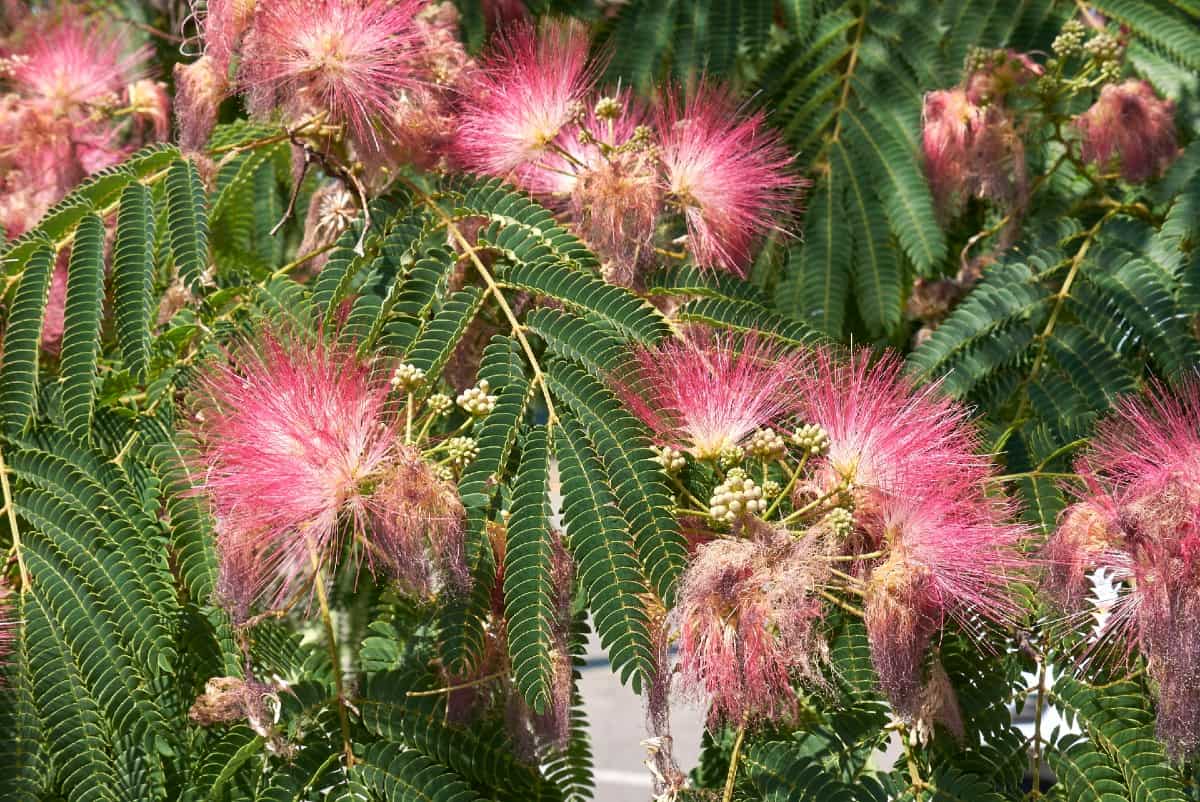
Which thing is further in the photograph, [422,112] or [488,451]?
[422,112]

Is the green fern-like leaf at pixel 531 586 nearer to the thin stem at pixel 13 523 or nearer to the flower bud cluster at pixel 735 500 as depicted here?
the flower bud cluster at pixel 735 500

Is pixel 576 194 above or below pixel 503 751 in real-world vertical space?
above

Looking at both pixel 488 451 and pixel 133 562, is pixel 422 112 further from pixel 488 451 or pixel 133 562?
pixel 133 562

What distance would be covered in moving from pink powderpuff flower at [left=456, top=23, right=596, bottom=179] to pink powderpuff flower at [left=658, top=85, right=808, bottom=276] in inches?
9.7

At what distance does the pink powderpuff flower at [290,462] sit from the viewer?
2004 mm

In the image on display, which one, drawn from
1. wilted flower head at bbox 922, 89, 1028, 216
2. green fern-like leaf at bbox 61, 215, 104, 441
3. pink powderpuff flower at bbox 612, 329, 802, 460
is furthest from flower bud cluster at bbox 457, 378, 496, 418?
wilted flower head at bbox 922, 89, 1028, 216

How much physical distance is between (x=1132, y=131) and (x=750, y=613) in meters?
1.87

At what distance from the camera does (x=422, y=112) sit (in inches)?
105

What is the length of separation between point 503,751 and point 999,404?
56.8 inches

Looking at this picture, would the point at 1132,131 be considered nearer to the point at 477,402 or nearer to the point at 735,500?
the point at 735,500

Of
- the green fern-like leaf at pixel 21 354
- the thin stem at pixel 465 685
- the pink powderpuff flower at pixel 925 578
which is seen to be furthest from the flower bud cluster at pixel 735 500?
the green fern-like leaf at pixel 21 354

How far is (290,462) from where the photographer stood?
2.04 meters

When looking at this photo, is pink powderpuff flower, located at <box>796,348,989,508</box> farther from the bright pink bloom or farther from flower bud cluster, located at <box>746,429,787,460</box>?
the bright pink bloom

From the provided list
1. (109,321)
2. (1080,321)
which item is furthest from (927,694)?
(109,321)
